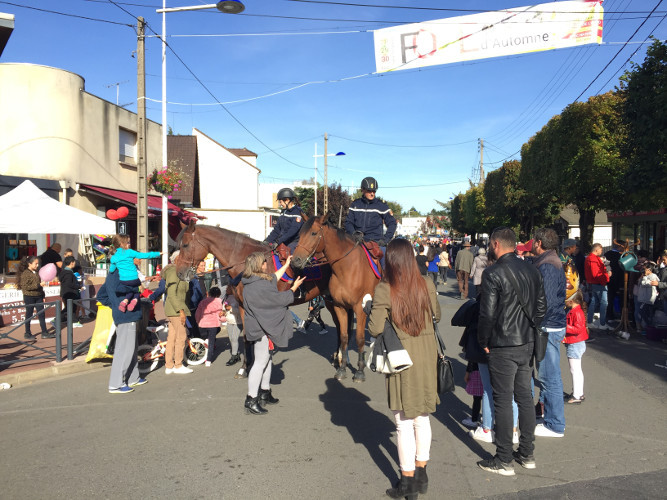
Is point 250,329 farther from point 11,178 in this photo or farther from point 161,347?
point 11,178

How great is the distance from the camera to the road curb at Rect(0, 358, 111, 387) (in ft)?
22.7

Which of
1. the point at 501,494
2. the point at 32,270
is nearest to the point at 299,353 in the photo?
the point at 501,494

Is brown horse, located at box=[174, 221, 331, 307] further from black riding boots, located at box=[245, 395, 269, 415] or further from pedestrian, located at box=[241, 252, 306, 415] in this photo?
black riding boots, located at box=[245, 395, 269, 415]

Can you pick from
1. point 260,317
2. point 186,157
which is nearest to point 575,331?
point 260,317

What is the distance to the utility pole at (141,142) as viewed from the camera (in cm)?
1167

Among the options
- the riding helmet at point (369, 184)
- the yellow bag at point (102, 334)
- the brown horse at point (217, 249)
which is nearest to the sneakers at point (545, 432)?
the brown horse at point (217, 249)

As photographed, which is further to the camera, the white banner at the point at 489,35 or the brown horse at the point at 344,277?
the white banner at the point at 489,35

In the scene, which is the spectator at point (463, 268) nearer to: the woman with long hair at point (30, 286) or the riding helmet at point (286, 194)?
the riding helmet at point (286, 194)

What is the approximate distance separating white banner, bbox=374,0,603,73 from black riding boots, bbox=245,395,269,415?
1102cm

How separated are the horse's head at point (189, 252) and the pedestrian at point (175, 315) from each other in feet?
0.86

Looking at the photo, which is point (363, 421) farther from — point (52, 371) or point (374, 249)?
point (52, 371)

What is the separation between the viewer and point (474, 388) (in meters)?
4.89

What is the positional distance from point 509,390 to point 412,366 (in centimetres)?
105

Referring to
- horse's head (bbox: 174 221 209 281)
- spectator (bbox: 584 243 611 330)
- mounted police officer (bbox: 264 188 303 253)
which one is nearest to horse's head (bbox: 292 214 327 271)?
mounted police officer (bbox: 264 188 303 253)
